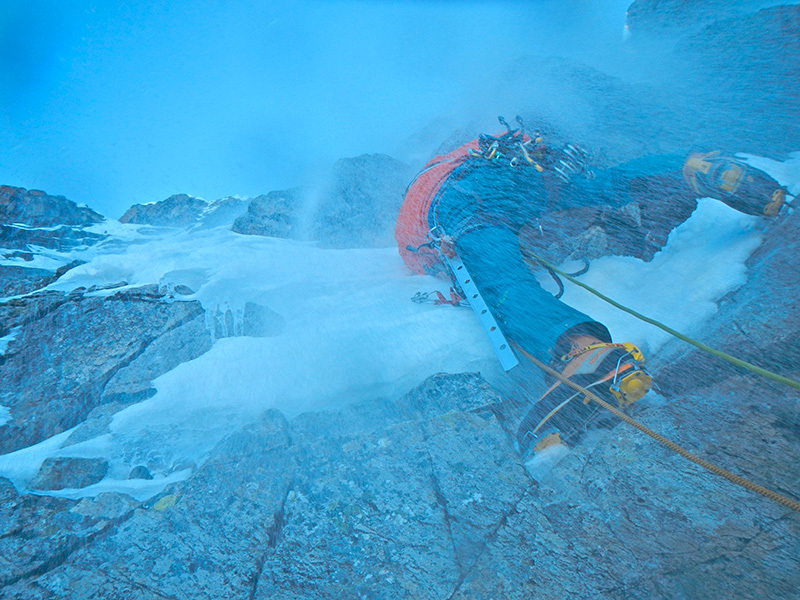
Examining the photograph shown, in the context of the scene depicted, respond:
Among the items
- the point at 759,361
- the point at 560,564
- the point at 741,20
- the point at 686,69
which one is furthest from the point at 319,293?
the point at 741,20

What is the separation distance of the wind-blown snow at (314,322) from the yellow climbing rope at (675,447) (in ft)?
1.55

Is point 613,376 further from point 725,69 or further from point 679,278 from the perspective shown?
point 725,69

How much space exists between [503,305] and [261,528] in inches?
69.4

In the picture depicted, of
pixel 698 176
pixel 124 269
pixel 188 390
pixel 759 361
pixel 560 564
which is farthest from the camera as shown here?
pixel 124 269

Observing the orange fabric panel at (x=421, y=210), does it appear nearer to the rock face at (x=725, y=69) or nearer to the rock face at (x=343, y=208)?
the rock face at (x=343, y=208)

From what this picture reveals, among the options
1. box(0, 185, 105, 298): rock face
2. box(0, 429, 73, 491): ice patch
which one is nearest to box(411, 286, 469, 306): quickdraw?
box(0, 429, 73, 491): ice patch

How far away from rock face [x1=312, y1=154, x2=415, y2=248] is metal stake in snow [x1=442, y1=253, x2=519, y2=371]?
1799 mm

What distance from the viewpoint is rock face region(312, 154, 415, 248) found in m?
4.55

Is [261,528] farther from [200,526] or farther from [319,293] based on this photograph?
[319,293]

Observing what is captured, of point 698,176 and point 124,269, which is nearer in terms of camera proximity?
point 698,176

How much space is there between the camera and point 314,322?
2.88 m

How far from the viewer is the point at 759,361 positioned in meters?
1.93

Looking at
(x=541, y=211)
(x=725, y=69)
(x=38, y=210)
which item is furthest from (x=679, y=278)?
(x=38, y=210)

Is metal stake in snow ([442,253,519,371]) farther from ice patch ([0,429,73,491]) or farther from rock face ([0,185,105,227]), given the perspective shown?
rock face ([0,185,105,227])
